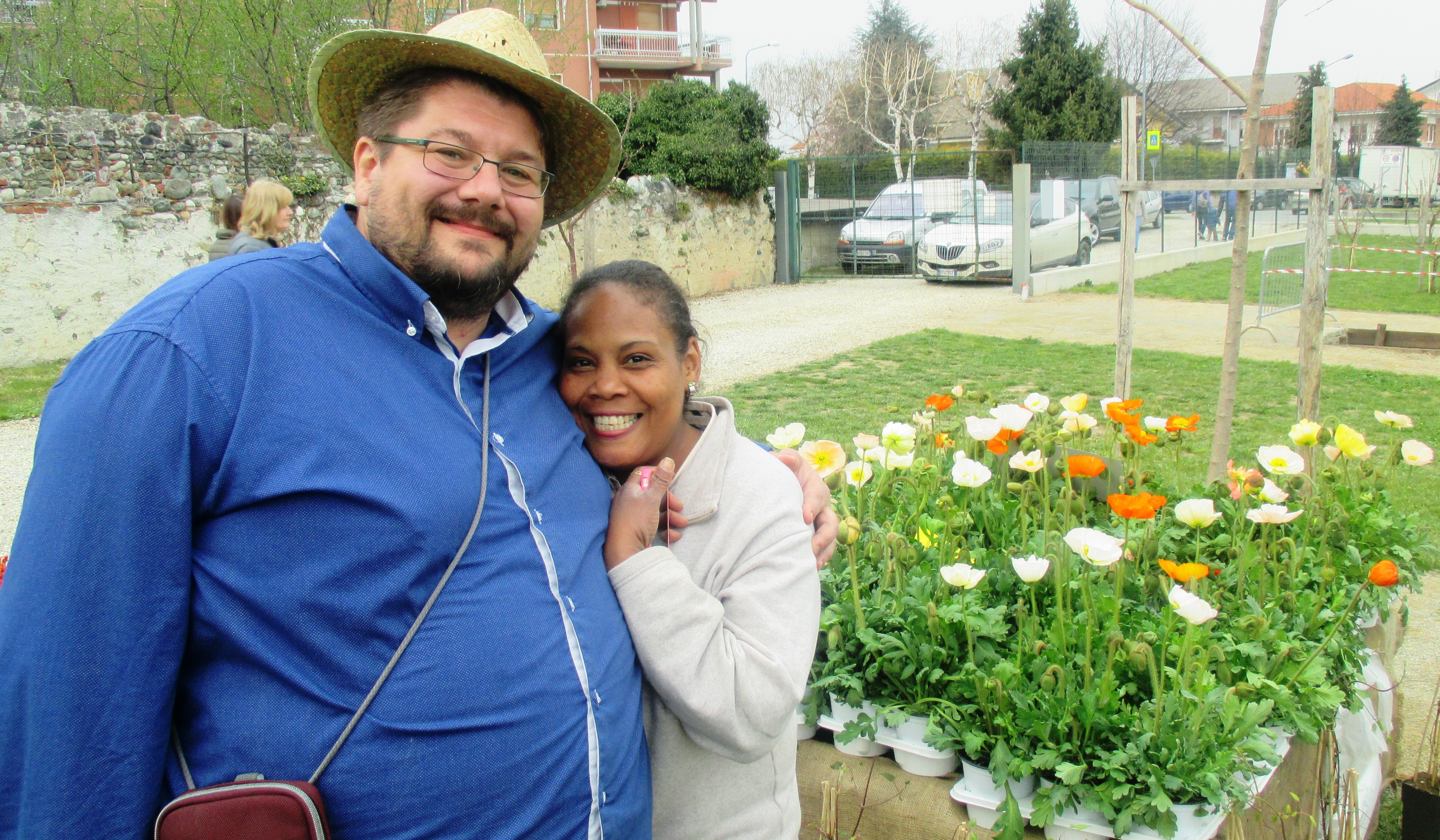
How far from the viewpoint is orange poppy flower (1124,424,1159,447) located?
9.56 feet

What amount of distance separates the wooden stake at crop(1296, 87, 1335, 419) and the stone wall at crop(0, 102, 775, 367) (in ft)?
22.3

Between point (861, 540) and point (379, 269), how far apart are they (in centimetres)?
193

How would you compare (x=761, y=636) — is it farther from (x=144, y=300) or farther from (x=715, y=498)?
(x=144, y=300)

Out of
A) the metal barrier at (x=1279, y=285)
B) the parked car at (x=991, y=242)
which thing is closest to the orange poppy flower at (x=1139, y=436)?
the metal barrier at (x=1279, y=285)

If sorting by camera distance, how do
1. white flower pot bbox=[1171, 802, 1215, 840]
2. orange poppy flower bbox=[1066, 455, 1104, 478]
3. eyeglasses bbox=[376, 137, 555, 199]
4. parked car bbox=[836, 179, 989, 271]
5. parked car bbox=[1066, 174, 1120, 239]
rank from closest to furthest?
eyeglasses bbox=[376, 137, 555, 199], white flower pot bbox=[1171, 802, 1215, 840], orange poppy flower bbox=[1066, 455, 1104, 478], parked car bbox=[836, 179, 989, 271], parked car bbox=[1066, 174, 1120, 239]

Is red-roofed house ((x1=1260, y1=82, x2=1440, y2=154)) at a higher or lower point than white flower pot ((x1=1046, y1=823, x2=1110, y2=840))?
higher

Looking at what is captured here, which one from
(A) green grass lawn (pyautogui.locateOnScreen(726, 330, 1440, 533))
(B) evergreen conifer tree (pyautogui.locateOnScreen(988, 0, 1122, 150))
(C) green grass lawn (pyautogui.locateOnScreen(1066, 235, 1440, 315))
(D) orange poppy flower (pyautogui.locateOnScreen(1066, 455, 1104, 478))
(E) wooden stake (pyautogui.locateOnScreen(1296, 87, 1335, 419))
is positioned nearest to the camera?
(D) orange poppy flower (pyautogui.locateOnScreen(1066, 455, 1104, 478))

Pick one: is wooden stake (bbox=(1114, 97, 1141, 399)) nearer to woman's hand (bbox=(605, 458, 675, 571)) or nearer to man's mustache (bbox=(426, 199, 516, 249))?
woman's hand (bbox=(605, 458, 675, 571))

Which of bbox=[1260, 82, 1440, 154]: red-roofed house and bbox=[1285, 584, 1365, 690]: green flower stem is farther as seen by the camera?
bbox=[1260, 82, 1440, 154]: red-roofed house

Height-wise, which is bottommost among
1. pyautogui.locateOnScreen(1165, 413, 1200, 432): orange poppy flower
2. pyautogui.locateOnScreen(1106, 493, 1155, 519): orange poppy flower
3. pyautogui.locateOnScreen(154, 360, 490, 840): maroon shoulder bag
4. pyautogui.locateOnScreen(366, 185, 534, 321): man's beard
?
pyautogui.locateOnScreen(154, 360, 490, 840): maroon shoulder bag

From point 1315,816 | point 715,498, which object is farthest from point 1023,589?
point 715,498

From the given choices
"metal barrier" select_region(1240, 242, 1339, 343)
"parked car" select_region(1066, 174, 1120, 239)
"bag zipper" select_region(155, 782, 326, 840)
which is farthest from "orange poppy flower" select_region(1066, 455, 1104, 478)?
"parked car" select_region(1066, 174, 1120, 239)

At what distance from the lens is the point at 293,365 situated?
1321 mm

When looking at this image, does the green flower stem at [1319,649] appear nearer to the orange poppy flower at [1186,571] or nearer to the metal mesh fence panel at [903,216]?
the orange poppy flower at [1186,571]
